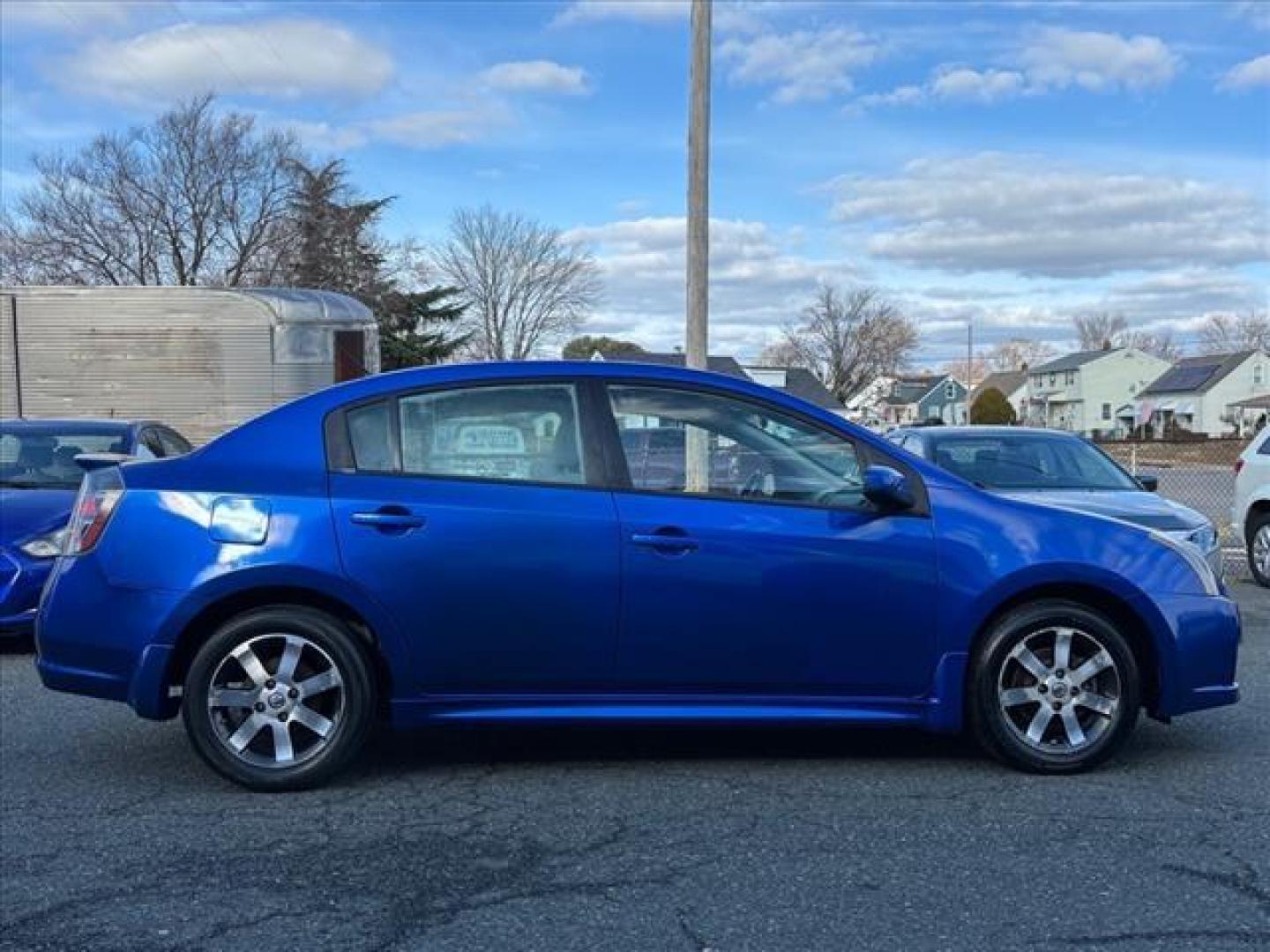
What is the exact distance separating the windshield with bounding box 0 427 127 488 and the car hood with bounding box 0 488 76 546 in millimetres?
341

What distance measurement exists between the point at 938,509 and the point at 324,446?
237 centimetres

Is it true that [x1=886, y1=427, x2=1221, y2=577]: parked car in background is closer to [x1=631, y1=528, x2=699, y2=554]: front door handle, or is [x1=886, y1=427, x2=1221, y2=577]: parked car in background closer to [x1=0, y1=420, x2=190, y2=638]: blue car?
[x1=631, y1=528, x2=699, y2=554]: front door handle

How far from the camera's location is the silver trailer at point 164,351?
16297 mm

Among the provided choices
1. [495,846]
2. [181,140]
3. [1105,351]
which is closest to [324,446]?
[495,846]

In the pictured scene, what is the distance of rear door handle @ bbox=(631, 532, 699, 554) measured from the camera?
471 centimetres

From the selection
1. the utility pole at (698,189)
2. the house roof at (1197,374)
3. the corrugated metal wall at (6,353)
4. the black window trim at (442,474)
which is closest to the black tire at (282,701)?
the black window trim at (442,474)

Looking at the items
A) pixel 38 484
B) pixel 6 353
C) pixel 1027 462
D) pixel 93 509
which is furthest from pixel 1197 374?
pixel 93 509

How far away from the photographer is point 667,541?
186 inches

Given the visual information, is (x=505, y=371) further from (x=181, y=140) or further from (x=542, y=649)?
(x=181, y=140)

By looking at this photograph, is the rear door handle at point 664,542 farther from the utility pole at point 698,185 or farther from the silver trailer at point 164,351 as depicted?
the silver trailer at point 164,351

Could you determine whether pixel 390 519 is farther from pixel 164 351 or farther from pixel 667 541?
pixel 164 351

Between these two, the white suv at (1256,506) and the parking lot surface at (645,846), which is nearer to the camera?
the parking lot surface at (645,846)

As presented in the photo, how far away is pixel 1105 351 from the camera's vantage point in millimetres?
99312

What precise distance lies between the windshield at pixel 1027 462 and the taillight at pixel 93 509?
5.91m
